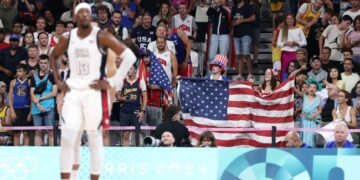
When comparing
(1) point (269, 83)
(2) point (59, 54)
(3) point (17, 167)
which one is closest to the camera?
(2) point (59, 54)

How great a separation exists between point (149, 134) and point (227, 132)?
4.53 ft


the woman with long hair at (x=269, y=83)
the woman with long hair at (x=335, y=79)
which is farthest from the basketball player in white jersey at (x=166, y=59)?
the woman with long hair at (x=335, y=79)

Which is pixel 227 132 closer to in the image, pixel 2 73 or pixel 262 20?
pixel 2 73

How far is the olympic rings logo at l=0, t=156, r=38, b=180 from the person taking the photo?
1995cm

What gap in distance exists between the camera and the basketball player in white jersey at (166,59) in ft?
80.5

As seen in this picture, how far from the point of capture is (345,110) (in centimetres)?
2248

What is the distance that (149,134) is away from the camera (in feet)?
73.7

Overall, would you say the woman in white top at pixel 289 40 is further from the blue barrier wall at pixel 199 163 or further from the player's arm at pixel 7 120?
the blue barrier wall at pixel 199 163

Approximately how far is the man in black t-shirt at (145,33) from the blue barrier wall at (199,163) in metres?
5.93

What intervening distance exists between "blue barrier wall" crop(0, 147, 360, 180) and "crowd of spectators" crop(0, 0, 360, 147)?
0.79m

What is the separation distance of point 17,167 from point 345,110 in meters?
6.07

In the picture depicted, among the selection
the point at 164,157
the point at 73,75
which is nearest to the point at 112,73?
the point at 73,75

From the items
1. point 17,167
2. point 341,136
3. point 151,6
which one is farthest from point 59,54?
point 151,6

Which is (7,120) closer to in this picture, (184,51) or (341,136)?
(184,51)
